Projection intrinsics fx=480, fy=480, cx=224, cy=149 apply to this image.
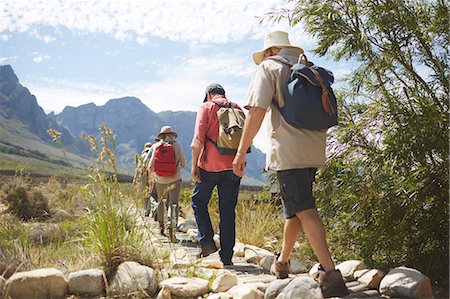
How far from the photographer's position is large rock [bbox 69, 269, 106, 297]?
374 centimetres

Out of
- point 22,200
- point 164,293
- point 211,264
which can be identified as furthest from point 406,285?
point 22,200

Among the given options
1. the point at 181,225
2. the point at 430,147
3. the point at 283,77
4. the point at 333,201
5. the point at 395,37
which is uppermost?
the point at 395,37

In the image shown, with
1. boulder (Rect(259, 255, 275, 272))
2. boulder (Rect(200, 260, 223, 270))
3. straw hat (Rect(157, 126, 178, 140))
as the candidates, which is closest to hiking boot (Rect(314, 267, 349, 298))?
boulder (Rect(200, 260, 223, 270))

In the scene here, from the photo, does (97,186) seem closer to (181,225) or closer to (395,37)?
(395,37)

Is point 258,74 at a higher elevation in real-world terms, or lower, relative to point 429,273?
higher

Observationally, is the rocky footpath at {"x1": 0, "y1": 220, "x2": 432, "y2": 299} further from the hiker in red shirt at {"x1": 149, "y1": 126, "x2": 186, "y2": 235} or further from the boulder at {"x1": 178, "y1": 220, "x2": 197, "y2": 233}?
the boulder at {"x1": 178, "y1": 220, "x2": 197, "y2": 233}

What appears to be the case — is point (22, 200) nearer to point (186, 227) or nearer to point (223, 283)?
point (186, 227)

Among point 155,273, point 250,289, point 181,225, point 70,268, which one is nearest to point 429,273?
point 250,289

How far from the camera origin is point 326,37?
4613 mm

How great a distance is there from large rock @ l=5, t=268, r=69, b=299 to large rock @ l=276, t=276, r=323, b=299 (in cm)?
176

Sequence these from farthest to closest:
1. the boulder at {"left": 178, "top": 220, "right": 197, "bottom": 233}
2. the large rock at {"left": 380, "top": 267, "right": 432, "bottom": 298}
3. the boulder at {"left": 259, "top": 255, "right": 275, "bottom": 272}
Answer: the boulder at {"left": 178, "top": 220, "right": 197, "bottom": 233}
the boulder at {"left": 259, "top": 255, "right": 275, "bottom": 272}
the large rock at {"left": 380, "top": 267, "right": 432, "bottom": 298}

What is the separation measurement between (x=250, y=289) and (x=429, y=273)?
4.95ft

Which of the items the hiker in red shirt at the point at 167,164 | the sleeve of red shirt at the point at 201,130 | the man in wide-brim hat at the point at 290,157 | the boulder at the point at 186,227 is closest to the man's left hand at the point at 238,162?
the man in wide-brim hat at the point at 290,157

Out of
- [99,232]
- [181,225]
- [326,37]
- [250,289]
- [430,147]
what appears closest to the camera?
[250,289]
